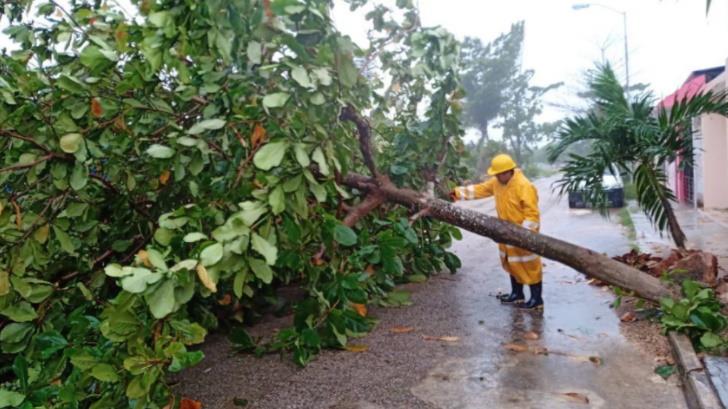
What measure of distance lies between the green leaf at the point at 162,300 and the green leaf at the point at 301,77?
3.61ft

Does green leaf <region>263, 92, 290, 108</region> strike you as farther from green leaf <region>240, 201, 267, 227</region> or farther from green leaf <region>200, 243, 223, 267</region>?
green leaf <region>200, 243, 223, 267</region>

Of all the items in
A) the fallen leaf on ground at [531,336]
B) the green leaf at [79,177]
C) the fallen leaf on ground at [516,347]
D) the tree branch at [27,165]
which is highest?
the tree branch at [27,165]

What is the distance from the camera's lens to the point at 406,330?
197 inches

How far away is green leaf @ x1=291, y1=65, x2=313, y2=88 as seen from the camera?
283 centimetres

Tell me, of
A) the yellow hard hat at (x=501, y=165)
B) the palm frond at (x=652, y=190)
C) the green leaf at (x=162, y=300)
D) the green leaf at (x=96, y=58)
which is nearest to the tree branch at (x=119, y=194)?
the green leaf at (x=96, y=58)

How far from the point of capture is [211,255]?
7.95 ft

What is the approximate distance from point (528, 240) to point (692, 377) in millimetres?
1601

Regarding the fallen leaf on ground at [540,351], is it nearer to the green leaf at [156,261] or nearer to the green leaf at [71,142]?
the green leaf at [156,261]

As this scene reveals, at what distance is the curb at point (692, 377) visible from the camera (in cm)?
326

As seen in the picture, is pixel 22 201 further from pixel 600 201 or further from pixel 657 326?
pixel 600 201

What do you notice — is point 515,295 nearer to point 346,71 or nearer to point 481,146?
point 346,71

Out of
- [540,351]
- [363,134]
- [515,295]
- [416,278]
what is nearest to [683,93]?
[515,295]

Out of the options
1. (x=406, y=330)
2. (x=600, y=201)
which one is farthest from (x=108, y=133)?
(x=600, y=201)

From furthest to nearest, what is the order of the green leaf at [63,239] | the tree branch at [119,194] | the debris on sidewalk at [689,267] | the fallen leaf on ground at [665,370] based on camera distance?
the debris on sidewalk at [689,267] < the tree branch at [119,194] < the fallen leaf on ground at [665,370] < the green leaf at [63,239]
